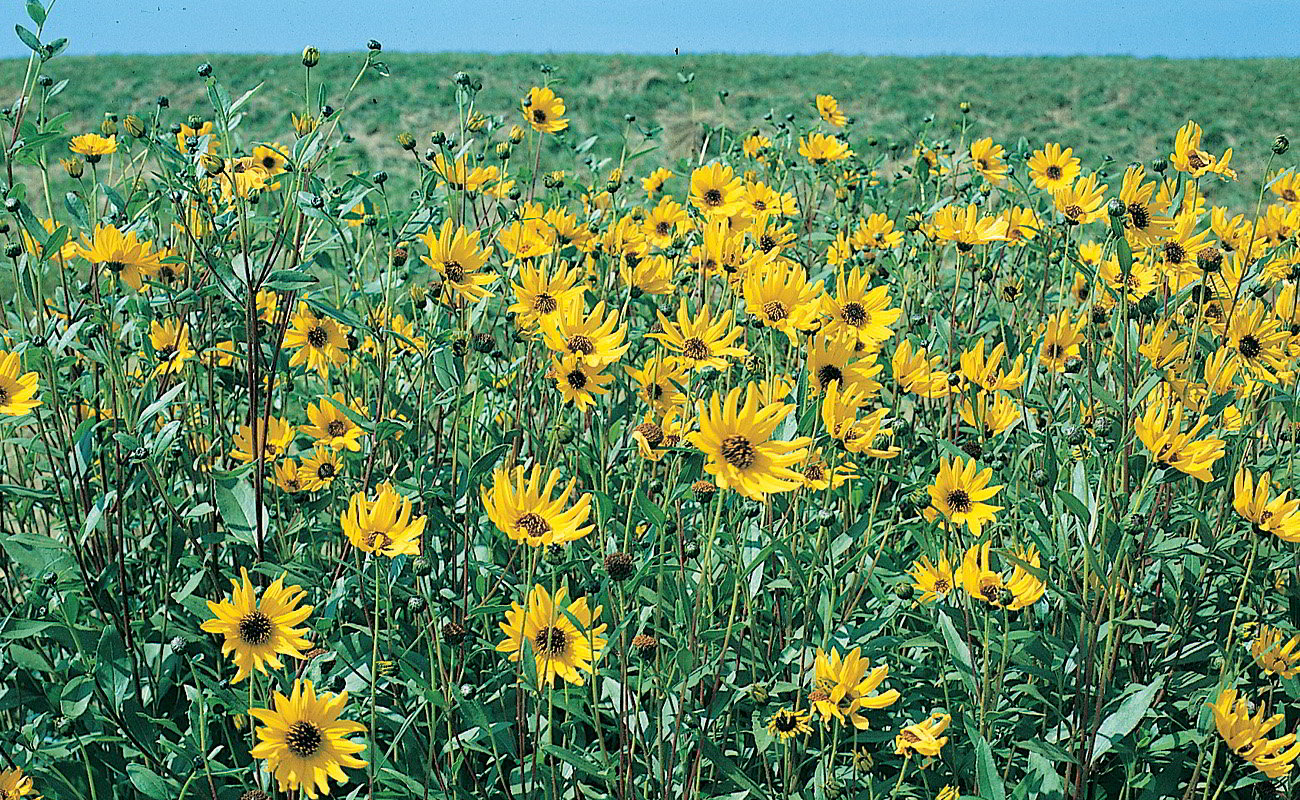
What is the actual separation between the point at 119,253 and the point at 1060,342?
177cm

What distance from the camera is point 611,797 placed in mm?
1310

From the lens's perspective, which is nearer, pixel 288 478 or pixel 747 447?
pixel 747 447

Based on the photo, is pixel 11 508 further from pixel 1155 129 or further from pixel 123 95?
pixel 123 95

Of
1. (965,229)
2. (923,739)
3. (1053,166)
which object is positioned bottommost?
(923,739)

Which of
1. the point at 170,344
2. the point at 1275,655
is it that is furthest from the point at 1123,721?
the point at 170,344

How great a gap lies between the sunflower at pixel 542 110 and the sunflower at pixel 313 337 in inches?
28.9

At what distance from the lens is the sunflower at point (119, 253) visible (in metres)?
1.60

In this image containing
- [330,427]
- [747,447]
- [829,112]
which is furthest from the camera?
[829,112]

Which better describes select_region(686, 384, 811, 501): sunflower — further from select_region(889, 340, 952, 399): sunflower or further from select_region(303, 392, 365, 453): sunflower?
select_region(303, 392, 365, 453): sunflower

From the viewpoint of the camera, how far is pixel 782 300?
158 cm

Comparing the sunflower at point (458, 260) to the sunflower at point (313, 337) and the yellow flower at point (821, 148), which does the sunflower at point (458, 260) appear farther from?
the yellow flower at point (821, 148)

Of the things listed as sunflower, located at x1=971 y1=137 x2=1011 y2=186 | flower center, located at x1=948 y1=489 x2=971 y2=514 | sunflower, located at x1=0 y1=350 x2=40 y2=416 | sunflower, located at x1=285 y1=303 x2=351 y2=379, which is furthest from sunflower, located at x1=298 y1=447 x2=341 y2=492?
sunflower, located at x1=971 y1=137 x2=1011 y2=186

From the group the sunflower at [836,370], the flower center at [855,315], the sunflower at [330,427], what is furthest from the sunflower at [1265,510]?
the sunflower at [330,427]

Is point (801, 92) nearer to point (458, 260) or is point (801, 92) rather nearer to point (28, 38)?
point (458, 260)
